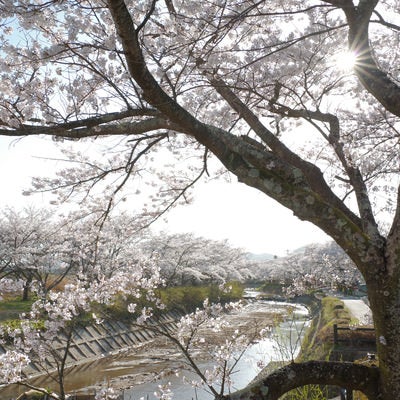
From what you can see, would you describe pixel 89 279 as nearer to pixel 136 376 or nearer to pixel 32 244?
pixel 136 376

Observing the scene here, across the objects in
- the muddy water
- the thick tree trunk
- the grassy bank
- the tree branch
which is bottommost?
the muddy water

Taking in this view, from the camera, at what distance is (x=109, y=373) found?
44.9ft

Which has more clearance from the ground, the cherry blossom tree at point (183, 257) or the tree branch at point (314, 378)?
the cherry blossom tree at point (183, 257)

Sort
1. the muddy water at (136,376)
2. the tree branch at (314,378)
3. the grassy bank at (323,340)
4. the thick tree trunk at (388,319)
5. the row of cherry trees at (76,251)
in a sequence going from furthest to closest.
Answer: the row of cherry trees at (76,251) → the muddy water at (136,376) → the grassy bank at (323,340) → the thick tree trunk at (388,319) → the tree branch at (314,378)

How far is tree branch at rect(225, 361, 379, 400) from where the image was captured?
2271 mm

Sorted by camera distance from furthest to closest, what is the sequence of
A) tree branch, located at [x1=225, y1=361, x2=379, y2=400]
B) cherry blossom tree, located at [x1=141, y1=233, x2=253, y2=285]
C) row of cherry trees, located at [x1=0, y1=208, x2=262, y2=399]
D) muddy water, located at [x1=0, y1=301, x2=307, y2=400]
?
cherry blossom tree, located at [x1=141, y1=233, x2=253, y2=285] < muddy water, located at [x1=0, y1=301, x2=307, y2=400] < row of cherry trees, located at [x1=0, y1=208, x2=262, y2=399] < tree branch, located at [x1=225, y1=361, x2=379, y2=400]

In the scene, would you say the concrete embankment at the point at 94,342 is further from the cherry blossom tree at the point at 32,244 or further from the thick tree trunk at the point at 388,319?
the thick tree trunk at the point at 388,319

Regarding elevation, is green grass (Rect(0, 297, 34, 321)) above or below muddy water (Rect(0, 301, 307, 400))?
above

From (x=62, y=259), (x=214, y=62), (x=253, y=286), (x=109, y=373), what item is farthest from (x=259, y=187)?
(x=253, y=286)

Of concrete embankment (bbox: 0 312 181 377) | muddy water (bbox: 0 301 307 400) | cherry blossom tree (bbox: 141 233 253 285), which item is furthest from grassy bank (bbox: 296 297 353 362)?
cherry blossom tree (bbox: 141 233 253 285)

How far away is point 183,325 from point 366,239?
471 centimetres

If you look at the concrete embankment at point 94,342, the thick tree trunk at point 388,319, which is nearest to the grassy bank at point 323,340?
the thick tree trunk at point 388,319

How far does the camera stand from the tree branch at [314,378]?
2.27 metres

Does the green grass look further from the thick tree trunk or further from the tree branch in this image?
the thick tree trunk
